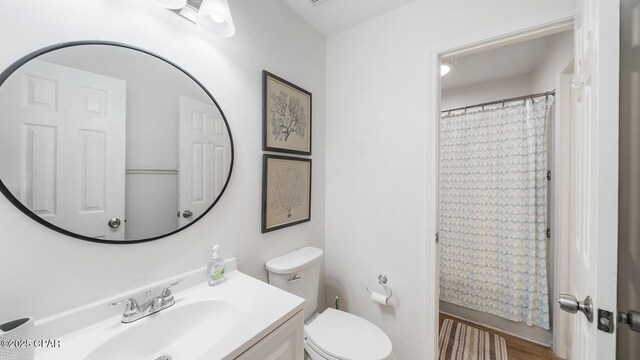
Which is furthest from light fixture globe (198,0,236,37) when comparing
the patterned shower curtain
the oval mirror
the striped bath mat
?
the striped bath mat

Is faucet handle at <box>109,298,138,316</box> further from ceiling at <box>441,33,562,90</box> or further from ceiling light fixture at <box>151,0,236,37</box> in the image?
ceiling at <box>441,33,562,90</box>

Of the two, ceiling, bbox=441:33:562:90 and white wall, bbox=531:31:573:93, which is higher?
ceiling, bbox=441:33:562:90

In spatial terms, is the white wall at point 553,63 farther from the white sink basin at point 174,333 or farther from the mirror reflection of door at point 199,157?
the white sink basin at point 174,333

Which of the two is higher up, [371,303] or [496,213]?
[496,213]

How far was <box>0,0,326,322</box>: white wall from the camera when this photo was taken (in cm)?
63

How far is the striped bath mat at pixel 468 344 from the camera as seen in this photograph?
166 centimetres

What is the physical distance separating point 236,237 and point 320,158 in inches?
33.9

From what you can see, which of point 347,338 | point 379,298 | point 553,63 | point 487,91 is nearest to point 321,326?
point 347,338

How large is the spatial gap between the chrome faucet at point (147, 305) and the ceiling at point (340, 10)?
5.56 feet

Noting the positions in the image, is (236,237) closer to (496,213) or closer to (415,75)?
(415,75)

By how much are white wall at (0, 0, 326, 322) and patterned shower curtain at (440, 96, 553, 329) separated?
4.42ft

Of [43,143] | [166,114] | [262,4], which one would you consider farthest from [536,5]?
[43,143]

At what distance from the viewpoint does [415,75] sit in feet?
4.65

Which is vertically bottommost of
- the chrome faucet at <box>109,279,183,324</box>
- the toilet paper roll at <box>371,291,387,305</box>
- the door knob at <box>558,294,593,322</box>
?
the toilet paper roll at <box>371,291,387,305</box>
